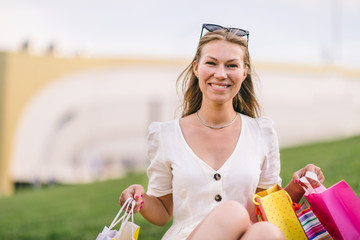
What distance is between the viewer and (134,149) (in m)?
19.8

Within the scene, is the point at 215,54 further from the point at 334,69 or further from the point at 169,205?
the point at 334,69

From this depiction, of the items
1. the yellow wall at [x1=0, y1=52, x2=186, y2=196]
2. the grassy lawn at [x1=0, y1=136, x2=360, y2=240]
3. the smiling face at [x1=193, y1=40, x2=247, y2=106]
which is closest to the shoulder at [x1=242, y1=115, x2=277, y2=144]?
the smiling face at [x1=193, y1=40, x2=247, y2=106]

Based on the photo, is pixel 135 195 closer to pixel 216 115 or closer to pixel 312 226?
pixel 216 115

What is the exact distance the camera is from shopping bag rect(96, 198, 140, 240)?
7.02ft

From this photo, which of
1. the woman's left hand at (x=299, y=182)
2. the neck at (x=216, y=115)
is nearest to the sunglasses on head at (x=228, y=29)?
the neck at (x=216, y=115)

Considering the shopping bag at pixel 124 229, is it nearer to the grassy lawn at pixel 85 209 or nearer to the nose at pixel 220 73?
the nose at pixel 220 73

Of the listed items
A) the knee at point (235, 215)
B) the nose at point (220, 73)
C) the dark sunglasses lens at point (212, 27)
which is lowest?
the knee at point (235, 215)

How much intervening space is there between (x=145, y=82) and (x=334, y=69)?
26.7 feet

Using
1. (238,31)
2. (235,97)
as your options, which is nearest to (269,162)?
(235,97)

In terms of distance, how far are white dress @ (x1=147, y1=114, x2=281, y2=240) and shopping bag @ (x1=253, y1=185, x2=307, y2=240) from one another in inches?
5.6

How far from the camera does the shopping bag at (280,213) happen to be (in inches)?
85.7

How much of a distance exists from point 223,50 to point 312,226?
896mm

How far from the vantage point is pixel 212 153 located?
240cm

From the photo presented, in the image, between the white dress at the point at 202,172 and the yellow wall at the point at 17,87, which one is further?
the yellow wall at the point at 17,87
